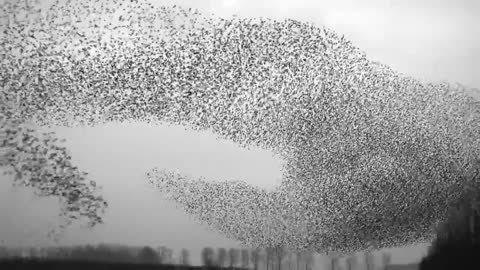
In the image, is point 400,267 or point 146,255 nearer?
point 146,255

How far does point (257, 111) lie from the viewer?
12.1ft

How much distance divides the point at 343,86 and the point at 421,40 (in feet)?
1.92

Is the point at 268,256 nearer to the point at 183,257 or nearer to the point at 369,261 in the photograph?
the point at 183,257

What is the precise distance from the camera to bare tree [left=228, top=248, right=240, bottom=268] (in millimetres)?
3536

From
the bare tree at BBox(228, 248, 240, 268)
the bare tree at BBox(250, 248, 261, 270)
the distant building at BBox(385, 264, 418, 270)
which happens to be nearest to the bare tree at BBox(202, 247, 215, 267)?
the bare tree at BBox(228, 248, 240, 268)

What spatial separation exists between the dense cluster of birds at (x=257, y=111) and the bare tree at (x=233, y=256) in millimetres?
106

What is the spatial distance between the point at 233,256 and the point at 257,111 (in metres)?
0.87

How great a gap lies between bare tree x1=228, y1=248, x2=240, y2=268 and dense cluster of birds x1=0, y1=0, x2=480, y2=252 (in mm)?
106

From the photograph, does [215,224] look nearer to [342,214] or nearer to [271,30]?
[342,214]

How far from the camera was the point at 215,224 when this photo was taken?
3.55 metres

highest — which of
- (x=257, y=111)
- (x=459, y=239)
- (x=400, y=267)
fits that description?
(x=257, y=111)

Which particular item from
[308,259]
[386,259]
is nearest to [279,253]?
[308,259]

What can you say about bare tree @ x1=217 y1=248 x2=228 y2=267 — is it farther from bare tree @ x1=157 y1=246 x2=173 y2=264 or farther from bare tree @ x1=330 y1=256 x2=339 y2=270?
bare tree @ x1=330 y1=256 x2=339 y2=270

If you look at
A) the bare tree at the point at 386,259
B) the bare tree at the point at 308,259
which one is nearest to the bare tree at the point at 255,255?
the bare tree at the point at 308,259
